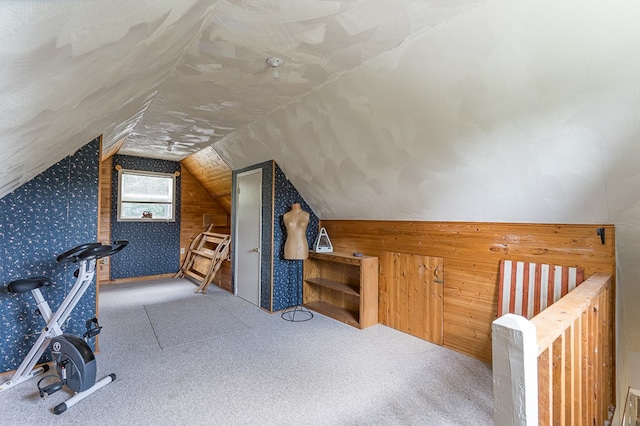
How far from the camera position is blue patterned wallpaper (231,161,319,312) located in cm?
420

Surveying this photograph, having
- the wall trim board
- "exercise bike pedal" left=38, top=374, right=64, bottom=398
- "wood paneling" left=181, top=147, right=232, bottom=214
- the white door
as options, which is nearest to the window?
"wood paneling" left=181, top=147, right=232, bottom=214

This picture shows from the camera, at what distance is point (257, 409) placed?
6.83ft

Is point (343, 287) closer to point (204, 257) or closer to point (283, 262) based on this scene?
point (283, 262)

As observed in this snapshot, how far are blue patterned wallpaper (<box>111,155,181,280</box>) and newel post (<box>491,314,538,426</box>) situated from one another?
6662 mm

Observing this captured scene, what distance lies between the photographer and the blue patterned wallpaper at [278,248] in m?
4.20

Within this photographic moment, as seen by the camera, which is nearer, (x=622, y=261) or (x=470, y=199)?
(x=622, y=261)

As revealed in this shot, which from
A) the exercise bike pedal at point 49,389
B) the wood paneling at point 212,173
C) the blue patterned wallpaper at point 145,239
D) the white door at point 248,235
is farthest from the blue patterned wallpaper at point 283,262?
the blue patterned wallpaper at point 145,239

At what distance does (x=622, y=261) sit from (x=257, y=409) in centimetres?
279

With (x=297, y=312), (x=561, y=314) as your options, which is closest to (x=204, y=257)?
(x=297, y=312)

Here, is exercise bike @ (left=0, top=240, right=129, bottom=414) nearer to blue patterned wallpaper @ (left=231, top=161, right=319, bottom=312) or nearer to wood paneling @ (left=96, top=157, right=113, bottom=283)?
blue patterned wallpaper @ (left=231, top=161, right=319, bottom=312)

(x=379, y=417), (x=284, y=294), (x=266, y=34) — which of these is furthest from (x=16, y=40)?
(x=284, y=294)

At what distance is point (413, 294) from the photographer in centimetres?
338

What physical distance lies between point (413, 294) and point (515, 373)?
2596mm

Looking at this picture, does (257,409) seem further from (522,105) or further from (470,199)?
(522,105)
